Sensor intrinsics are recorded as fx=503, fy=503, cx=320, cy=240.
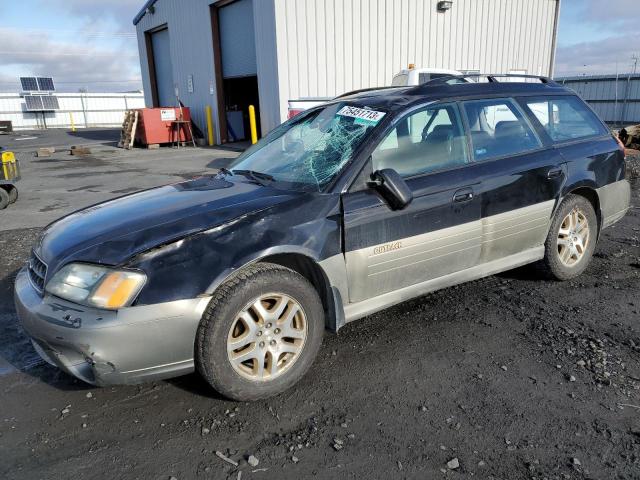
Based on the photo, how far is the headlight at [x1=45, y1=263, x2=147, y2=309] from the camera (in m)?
2.41

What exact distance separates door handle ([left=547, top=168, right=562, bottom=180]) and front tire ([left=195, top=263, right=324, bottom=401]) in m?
2.18

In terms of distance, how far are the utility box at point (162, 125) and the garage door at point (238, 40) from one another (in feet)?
7.41

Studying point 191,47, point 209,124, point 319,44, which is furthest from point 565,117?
point 191,47

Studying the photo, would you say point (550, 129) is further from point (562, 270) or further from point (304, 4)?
point (304, 4)

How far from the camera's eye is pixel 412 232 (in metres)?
3.17

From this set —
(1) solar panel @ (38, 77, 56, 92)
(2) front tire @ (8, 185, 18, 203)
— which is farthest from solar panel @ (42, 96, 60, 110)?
(2) front tire @ (8, 185, 18, 203)

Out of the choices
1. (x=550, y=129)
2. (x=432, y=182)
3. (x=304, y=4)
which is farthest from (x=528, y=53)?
(x=432, y=182)

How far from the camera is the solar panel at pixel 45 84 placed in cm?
3916

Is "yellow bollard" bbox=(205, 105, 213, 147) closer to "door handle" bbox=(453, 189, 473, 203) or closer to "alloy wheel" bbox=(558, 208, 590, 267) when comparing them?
"alloy wheel" bbox=(558, 208, 590, 267)

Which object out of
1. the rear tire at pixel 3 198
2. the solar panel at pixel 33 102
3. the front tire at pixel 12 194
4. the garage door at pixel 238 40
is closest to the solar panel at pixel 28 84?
the solar panel at pixel 33 102

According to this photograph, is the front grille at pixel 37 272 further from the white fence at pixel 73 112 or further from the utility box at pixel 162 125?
the white fence at pixel 73 112

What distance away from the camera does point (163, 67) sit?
22.8m

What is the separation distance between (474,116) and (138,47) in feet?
78.6

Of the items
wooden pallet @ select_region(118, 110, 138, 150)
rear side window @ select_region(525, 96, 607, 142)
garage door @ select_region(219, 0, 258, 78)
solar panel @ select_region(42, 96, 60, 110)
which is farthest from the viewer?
solar panel @ select_region(42, 96, 60, 110)
